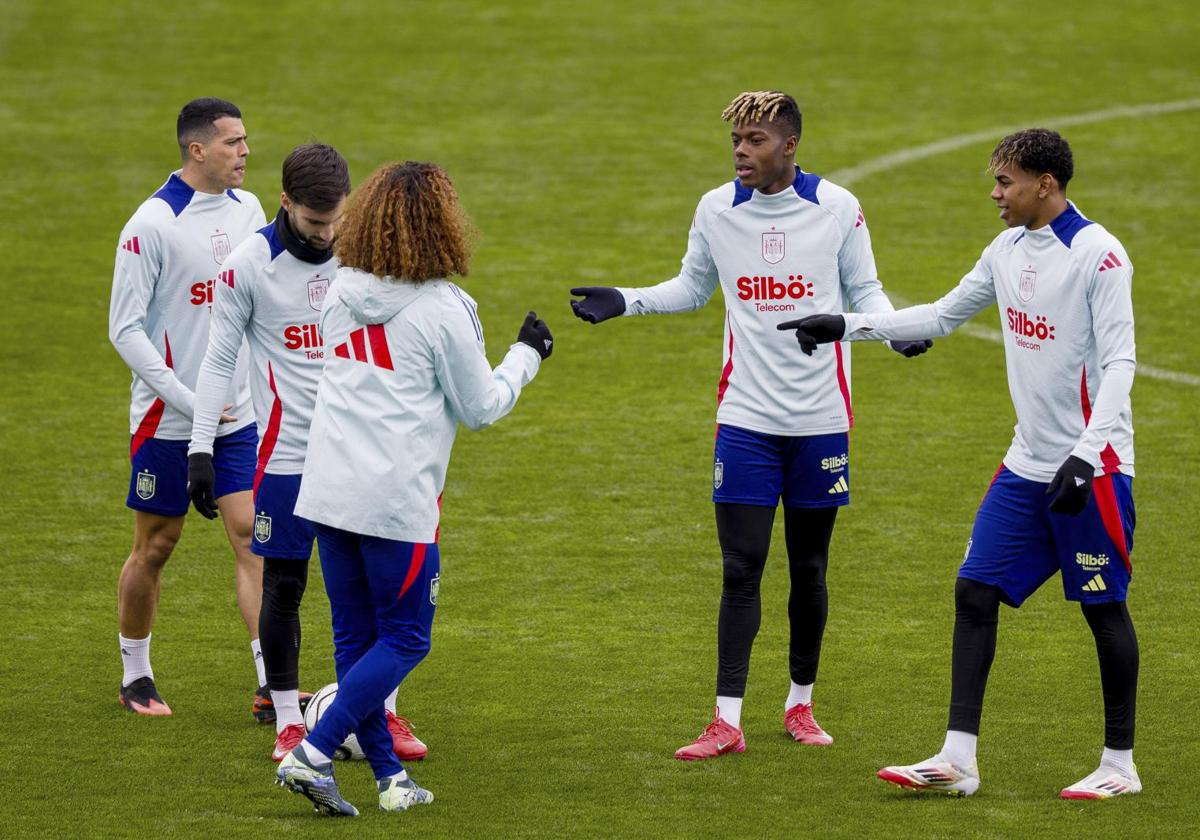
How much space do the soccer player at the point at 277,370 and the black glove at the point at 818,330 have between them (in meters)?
1.59

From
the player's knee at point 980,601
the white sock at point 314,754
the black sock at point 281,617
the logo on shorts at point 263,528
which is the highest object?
the logo on shorts at point 263,528

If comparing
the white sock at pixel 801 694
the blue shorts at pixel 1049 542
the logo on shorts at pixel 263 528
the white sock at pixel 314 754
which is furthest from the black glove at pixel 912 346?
the white sock at pixel 314 754

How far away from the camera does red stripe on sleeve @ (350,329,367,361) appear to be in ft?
17.6

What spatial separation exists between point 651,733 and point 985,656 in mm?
1306

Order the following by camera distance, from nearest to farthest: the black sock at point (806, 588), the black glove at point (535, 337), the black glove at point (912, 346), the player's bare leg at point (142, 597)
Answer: the black glove at point (535, 337)
the black glove at point (912, 346)
the black sock at point (806, 588)
the player's bare leg at point (142, 597)

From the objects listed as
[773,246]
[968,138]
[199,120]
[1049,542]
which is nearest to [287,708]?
[199,120]

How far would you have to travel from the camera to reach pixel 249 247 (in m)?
6.04

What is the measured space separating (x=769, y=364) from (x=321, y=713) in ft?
6.44

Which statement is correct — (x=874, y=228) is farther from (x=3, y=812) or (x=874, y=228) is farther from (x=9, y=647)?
(x=3, y=812)

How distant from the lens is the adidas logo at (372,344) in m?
5.33

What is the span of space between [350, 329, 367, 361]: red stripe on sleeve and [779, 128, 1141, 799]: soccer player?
6.72 feet

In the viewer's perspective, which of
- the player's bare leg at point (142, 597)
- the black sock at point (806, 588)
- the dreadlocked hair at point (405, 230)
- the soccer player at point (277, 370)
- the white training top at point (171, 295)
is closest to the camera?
the dreadlocked hair at point (405, 230)

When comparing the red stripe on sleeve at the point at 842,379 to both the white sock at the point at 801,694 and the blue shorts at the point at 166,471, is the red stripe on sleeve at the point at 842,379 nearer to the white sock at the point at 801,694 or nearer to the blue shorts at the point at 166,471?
the white sock at the point at 801,694

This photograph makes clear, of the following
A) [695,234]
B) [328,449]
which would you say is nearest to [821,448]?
[695,234]
